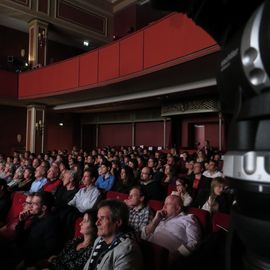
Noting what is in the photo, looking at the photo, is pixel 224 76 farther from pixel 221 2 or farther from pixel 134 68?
pixel 134 68

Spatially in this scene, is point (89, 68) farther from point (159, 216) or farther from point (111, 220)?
point (111, 220)

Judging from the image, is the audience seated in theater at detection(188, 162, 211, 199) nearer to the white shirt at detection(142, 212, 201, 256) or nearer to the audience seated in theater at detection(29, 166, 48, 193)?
the white shirt at detection(142, 212, 201, 256)

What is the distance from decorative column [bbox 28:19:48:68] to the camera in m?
9.09

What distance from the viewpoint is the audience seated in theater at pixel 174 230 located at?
1.82m

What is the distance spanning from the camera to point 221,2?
42 centimetres

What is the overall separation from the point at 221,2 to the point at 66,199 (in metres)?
2.97

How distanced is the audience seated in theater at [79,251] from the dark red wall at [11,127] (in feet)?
28.8

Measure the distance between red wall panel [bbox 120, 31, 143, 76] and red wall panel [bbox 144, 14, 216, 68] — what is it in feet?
0.56

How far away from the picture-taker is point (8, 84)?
8344 millimetres

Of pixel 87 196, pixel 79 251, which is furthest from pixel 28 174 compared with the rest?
pixel 79 251

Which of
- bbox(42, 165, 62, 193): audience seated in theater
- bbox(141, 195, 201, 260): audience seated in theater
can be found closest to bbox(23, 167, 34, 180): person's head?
bbox(42, 165, 62, 193): audience seated in theater

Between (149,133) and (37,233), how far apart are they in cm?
800

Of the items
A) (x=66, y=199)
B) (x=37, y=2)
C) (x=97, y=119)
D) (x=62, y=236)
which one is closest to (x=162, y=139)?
(x=97, y=119)

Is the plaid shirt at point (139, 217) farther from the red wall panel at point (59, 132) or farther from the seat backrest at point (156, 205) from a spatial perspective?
the red wall panel at point (59, 132)
